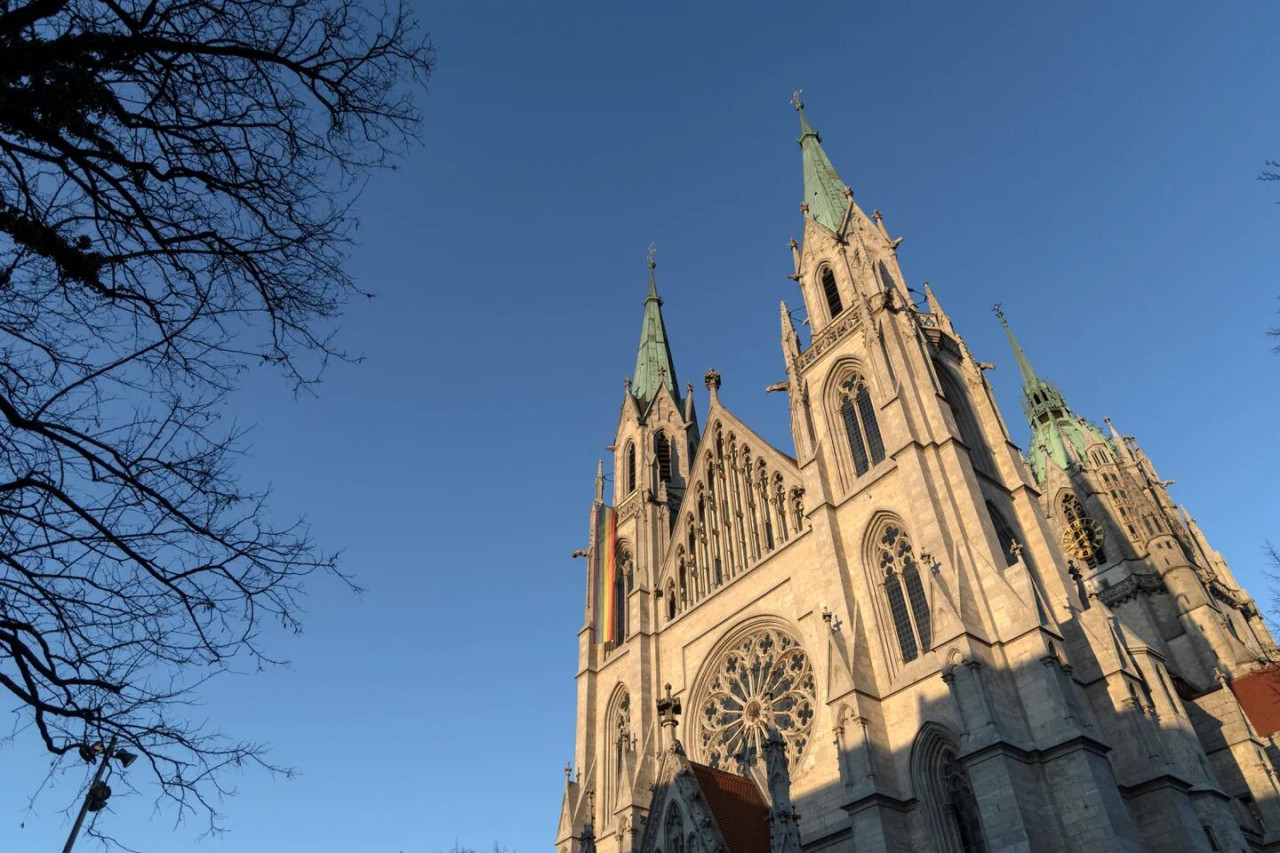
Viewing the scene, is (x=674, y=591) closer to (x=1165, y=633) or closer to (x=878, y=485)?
(x=878, y=485)

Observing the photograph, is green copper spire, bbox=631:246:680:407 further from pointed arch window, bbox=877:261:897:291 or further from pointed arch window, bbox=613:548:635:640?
pointed arch window, bbox=877:261:897:291

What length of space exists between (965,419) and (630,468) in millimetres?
13937

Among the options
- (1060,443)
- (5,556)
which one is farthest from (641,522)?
(1060,443)

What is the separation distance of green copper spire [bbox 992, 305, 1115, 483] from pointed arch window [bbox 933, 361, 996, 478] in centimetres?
2940

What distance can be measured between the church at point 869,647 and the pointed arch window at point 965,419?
8 cm

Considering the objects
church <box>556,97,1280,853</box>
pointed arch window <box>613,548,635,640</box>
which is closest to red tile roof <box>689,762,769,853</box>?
church <box>556,97,1280,853</box>

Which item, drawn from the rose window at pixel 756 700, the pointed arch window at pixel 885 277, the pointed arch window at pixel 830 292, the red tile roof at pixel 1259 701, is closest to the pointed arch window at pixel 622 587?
the rose window at pixel 756 700

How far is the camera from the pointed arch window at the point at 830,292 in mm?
27641

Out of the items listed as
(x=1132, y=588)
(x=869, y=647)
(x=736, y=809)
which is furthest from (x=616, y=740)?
(x=1132, y=588)

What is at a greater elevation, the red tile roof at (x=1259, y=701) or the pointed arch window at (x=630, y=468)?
the pointed arch window at (x=630, y=468)

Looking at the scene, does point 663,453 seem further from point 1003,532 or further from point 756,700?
point 1003,532

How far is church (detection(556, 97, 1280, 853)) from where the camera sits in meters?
15.9

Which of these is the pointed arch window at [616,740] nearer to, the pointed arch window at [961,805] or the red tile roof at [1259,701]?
the pointed arch window at [961,805]

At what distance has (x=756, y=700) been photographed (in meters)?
22.2
